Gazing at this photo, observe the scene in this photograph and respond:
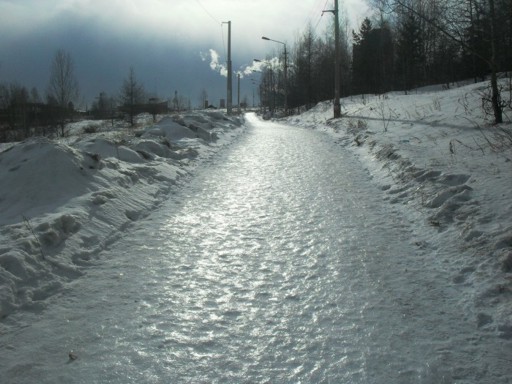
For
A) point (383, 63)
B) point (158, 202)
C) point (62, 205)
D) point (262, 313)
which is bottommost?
point (262, 313)

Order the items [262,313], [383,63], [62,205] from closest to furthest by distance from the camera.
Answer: [262,313]
[62,205]
[383,63]

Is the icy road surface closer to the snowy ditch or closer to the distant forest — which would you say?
the snowy ditch

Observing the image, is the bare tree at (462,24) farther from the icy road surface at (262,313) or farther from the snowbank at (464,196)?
the icy road surface at (262,313)

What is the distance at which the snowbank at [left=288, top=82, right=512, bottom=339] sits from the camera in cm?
390

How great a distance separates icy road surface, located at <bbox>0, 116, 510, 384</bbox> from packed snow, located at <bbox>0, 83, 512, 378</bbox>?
0.24 m

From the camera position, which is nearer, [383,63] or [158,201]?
[158,201]

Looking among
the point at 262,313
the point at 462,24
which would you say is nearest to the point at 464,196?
the point at 262,313

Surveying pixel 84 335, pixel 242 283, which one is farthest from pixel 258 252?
pixel 84 335

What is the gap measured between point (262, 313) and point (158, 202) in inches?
177

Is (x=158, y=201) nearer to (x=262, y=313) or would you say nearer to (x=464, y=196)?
(x=262, y=313)

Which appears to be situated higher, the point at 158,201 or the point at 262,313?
the point at 158,201

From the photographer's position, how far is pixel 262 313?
372 cm

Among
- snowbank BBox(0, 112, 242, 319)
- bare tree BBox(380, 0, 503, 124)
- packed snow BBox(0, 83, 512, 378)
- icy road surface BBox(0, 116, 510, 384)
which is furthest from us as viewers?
bare tree BBox(380, 0, 503, 124)

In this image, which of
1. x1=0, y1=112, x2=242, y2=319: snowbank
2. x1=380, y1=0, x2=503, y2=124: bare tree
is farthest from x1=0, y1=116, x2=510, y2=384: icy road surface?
x1=380, y1=0, x2=503, y2=124: bare tree
